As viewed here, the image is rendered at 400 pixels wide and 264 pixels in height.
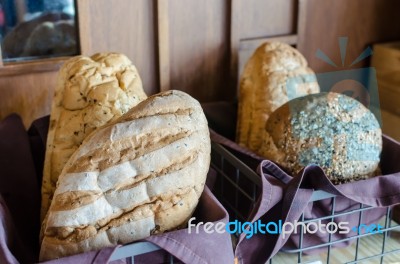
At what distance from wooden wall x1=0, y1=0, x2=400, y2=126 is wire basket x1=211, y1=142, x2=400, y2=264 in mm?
213

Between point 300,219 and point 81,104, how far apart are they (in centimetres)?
33

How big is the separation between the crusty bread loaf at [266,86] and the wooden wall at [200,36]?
4.4 inches

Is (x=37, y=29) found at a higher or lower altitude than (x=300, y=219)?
higher

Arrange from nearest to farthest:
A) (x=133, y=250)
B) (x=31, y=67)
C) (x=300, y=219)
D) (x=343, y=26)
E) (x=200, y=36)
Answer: (x=133, y=250) < (x=300, y=219) < (x=31, y=67) < (x=200, y=36) < (x=343, y=26)

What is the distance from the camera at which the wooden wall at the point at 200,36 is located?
833mm

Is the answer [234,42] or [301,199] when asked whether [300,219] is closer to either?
[301,199]

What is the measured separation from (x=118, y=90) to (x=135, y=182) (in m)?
0.18

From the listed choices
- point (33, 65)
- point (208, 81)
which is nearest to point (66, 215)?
point (33, 65)

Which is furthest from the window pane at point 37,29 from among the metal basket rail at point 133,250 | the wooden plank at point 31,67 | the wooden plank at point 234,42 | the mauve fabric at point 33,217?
the metal basket rail at point 133,250

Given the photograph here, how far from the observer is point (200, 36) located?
3.05ft

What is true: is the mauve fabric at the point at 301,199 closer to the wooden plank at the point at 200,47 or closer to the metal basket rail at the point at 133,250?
the metal basket rail at the point at 133,250

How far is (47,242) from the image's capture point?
1.77 ft

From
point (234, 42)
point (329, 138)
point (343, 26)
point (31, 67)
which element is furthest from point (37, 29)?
point (343, 26)

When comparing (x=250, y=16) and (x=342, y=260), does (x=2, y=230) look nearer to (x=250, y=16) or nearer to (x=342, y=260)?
(x=342, y=260)
